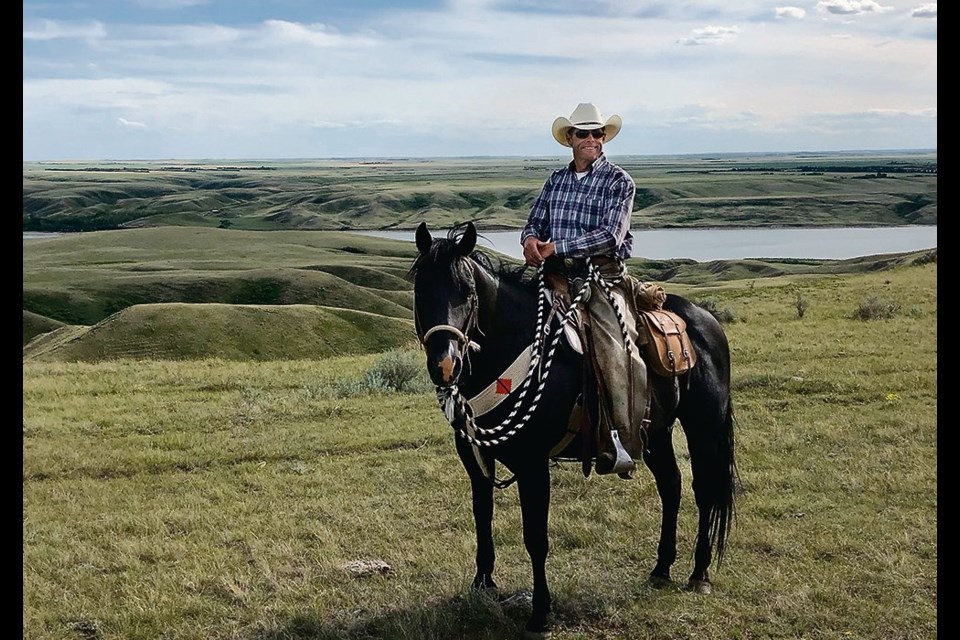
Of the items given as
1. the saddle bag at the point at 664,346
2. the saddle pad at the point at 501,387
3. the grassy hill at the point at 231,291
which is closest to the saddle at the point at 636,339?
the saddle bag at the point at 664,346

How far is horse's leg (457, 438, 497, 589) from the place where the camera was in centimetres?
652

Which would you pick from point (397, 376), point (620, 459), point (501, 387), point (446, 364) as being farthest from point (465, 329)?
point (397, 376)

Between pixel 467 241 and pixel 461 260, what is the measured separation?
0.19 m

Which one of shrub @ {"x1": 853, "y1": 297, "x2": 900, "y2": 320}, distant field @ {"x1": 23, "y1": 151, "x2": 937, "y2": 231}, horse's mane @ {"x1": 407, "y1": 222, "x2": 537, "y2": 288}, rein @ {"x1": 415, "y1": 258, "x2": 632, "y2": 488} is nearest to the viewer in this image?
horse's mane @ {"x1": 407, "y1": 222, "x2": 537, "y2": 288}

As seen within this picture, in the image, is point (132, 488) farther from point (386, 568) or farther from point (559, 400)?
point (559, 400)

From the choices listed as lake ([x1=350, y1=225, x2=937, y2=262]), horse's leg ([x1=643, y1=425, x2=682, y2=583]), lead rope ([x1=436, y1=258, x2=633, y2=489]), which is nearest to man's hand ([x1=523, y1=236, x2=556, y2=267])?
lead rope ([x1=436, y1=258, x2=633, y2=489])

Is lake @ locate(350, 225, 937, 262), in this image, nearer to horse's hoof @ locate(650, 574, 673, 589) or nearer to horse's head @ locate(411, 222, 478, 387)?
horse's hoof @ locate(650, 574, 673, 589)

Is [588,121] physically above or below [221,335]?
above

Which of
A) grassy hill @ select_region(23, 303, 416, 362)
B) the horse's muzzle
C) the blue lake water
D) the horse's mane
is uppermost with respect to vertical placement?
the blue lake water

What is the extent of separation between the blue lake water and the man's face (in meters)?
71.8

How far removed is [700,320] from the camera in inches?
289

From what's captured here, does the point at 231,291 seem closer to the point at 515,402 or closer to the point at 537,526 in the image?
the point at 537,526

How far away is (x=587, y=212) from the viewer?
629cm
